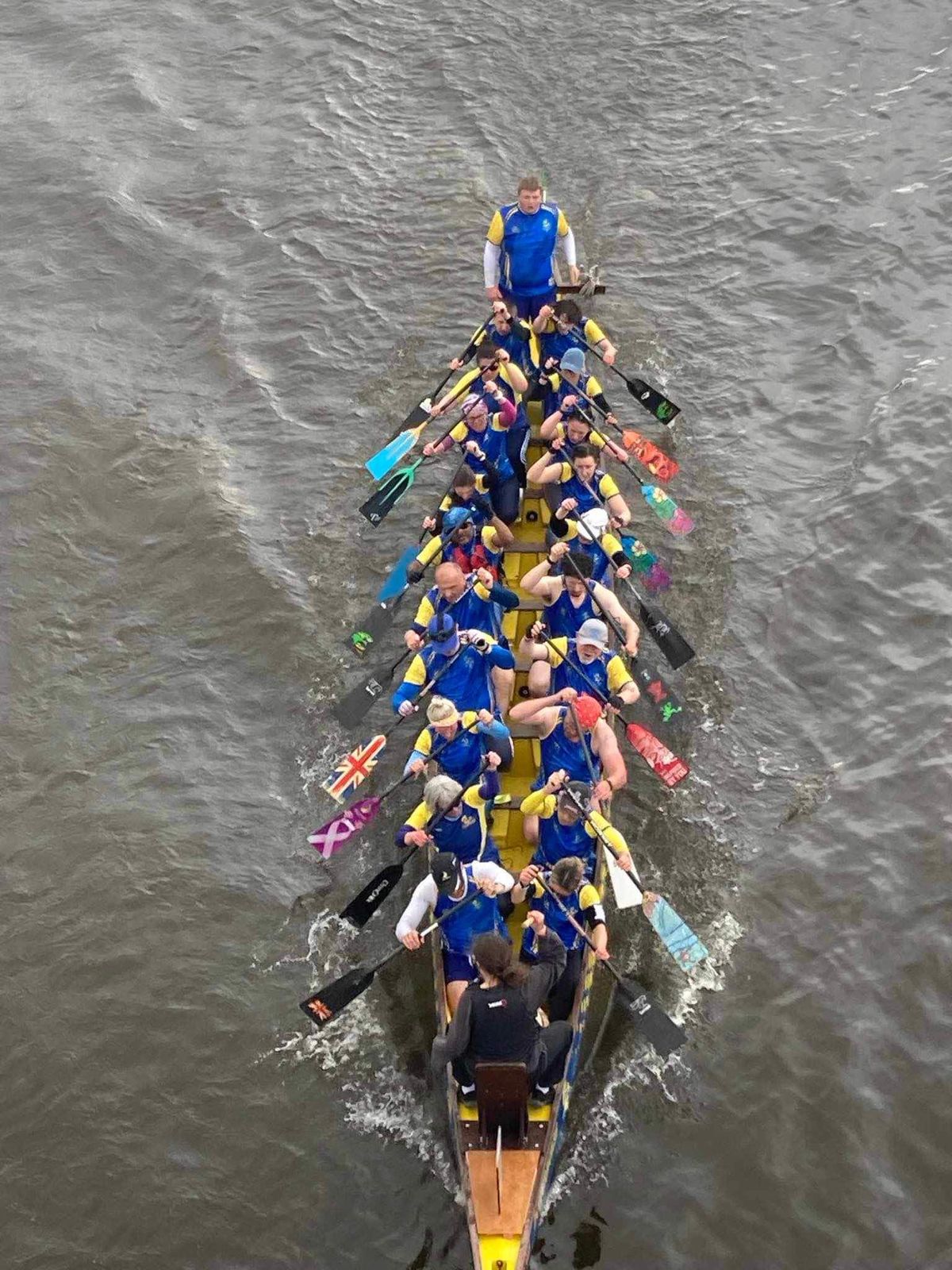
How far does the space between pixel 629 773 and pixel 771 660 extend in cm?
205

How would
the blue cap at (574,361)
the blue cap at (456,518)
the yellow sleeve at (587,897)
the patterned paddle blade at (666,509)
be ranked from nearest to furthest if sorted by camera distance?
the yellow sleeve at (587,897) < the blue cap at (456,518) < the blue cap at (574,361) < the patterned paddle blade at (666,509)

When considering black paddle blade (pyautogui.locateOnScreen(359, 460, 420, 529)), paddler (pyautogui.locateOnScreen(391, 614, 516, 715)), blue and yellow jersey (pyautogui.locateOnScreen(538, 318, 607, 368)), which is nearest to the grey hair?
paddler (pyautogui.locateOnScreen(391, 614, 516, 715))

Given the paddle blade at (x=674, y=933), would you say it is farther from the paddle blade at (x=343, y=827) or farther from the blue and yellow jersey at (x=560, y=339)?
the blue and yellow jersey at (x=560, y=339)

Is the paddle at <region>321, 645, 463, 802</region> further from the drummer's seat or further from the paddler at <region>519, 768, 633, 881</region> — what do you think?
the drummer's seat

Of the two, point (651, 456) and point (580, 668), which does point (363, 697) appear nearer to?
point (580, 668)

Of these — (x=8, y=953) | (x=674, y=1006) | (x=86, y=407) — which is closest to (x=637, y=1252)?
(x=674, y=1006)

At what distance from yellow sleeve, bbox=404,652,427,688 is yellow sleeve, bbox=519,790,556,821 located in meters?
1.47

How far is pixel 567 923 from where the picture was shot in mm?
9391

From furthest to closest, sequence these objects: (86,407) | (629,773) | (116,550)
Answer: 1. (86,407)
2. (116,550)
3. (629,773)

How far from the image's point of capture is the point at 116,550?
14.4 metres

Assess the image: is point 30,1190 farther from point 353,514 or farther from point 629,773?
point 353,514

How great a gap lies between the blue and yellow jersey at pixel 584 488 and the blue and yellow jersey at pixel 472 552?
881mm

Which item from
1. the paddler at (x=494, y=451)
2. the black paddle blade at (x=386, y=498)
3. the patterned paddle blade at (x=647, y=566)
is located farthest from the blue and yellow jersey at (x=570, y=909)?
the black paddle blade at (x=386, y=498)

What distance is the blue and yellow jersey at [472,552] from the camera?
11.8 m
